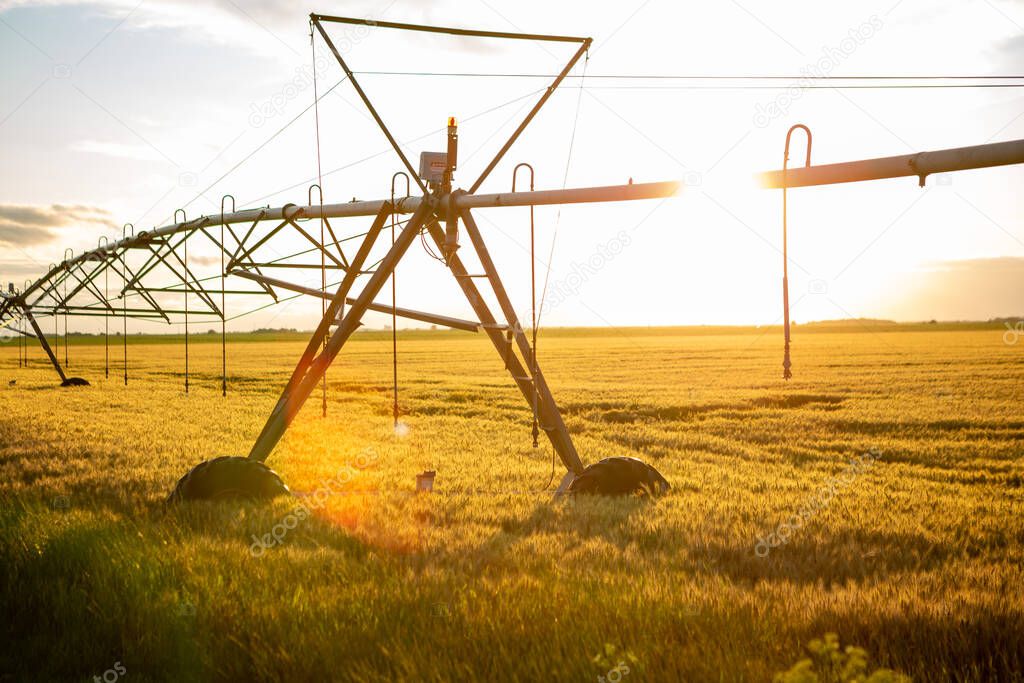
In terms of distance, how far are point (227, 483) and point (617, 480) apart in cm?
475

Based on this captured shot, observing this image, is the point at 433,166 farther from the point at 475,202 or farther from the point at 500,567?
the point at 500,567

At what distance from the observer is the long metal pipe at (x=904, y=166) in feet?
18.5

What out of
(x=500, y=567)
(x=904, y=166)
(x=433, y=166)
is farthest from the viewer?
(x=433, y=166)

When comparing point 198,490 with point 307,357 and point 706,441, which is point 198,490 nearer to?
point 307,357

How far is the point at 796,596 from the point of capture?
5.67m

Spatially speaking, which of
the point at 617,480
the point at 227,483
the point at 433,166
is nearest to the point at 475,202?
the point at 433,166

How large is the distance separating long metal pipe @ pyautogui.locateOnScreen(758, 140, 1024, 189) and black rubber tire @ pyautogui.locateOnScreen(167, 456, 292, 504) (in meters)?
6.46

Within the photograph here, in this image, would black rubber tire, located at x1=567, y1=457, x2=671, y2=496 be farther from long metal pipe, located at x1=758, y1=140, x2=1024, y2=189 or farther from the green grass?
long metal pipe, located at x1=758, y1=140, x2=1024, y2=189

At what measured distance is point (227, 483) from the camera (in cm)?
891

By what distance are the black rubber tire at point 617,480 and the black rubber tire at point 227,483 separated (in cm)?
368

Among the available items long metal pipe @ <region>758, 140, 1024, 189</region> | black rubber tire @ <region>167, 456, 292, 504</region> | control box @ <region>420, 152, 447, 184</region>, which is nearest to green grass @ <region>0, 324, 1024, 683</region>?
black rubber tire @ <region>167, 456, 292, 504</region>

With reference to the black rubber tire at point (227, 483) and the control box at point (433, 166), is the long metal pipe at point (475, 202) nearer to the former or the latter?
the control box at point (433, 166)

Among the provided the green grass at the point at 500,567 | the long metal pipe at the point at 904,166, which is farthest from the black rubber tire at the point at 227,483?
the long metal pipe at the point at 904,166

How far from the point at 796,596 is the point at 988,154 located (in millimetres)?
3582
